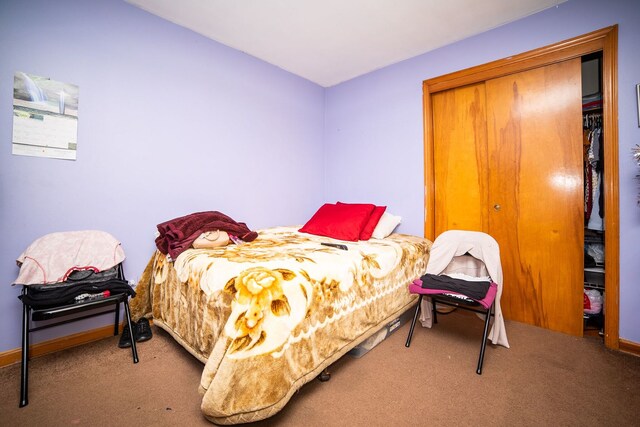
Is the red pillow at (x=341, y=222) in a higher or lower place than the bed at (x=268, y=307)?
higher

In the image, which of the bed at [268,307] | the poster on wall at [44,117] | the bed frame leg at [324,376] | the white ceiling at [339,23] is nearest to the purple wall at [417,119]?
the white ceiling at [339,23]

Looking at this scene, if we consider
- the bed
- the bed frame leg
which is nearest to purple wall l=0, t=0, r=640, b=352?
the bed

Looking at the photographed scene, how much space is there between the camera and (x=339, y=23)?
2.44 meters

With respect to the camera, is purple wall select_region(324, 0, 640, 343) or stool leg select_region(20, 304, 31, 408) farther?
purple wall select_region(324, 0, 640, 343)

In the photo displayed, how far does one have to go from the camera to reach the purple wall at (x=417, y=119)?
194cm

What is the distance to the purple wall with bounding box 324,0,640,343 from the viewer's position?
1.94 m

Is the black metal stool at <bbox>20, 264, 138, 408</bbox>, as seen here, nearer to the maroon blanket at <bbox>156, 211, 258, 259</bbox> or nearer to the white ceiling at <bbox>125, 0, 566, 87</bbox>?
the maroon blanket at <bbox>156, 211, 258, 259</bbox>

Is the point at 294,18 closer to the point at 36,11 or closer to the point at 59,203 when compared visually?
the point at 36,11

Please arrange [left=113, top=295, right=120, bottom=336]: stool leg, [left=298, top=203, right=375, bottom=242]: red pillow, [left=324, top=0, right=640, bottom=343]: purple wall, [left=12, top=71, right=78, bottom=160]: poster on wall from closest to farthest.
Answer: [left=12, top=71, right=78, bottom=160]: poster on wall
[left=324, top=0, right=640, bottom=343]: purple wall
[left=113, top=295, right=120, bottom=336]: stool leg
[left=298, top=203, right=375, bottom=242]: red pillow

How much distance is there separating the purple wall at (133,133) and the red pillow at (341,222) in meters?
0.65

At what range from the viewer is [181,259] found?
1.85 meters

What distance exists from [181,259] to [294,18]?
213 centimetres

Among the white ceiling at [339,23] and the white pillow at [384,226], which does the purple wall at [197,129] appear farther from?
the white pillow at [384,226]

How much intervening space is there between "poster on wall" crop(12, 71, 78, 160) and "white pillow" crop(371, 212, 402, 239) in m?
2.46
